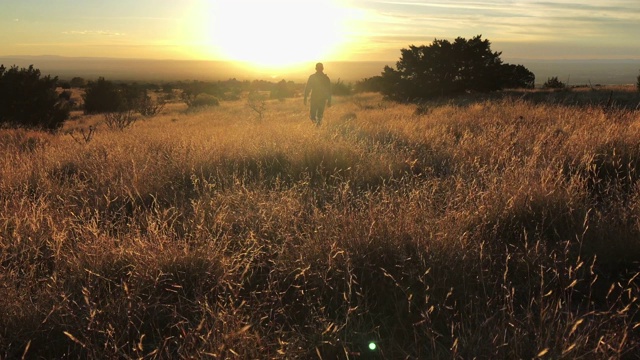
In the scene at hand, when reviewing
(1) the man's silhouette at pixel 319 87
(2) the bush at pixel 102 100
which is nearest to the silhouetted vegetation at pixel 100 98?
(2) the bush at pixel 102 100

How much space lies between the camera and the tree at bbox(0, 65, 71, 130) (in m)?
19.8

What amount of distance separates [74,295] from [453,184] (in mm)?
3596

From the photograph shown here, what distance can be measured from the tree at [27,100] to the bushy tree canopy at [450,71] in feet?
64.2

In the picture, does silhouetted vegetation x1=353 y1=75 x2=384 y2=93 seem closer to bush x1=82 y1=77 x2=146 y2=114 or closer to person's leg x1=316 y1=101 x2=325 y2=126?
bush x1=82 y1=77 x2=146 y2=114

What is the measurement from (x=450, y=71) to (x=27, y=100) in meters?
23.9

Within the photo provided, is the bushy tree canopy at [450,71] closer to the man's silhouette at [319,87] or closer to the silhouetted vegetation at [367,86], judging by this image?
the silhouetted vegetation at [367,86]

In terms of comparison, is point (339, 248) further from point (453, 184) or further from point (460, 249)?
point (453, 184)

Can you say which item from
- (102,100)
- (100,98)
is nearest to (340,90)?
(102,100)

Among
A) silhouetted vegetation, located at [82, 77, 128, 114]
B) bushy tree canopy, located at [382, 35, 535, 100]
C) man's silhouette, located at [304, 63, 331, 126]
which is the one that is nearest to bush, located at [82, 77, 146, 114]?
silhouetted vegetation, located at [82, 77, 128, 114]

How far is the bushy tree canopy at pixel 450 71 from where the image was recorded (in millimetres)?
26797

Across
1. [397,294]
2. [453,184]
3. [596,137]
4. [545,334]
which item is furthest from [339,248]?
[596,137]

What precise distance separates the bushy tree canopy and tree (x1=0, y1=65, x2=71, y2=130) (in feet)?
64.2

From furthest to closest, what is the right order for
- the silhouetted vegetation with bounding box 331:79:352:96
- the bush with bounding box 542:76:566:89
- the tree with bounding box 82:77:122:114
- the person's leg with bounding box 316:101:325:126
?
the silhouetted vegetation with bounding box 331:79:352:96
the tree with bounding box 82:77:122:114
the bush with bounding box 542:76:566:89
the person's leg with bounding box 316:101:325:126

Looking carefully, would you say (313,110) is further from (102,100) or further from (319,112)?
(102,100)
